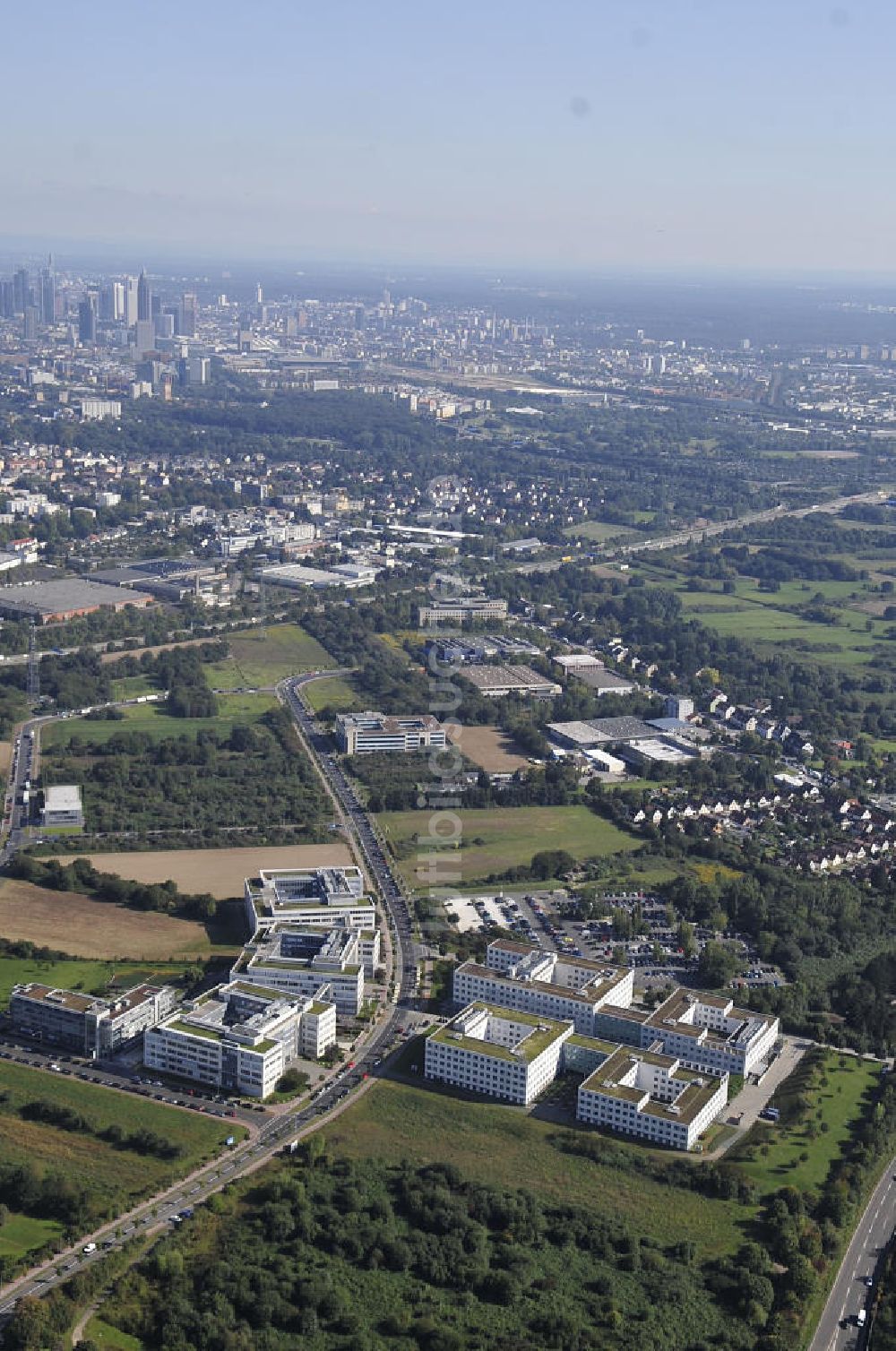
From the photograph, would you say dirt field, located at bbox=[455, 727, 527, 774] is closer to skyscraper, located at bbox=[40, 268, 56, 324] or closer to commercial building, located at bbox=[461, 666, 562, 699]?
commercial building, located at bbox=[461, 666, 562, 699]

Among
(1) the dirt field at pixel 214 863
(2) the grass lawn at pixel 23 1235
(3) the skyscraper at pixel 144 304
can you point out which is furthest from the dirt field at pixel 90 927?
(3) the skyscraper at pixel 144 304

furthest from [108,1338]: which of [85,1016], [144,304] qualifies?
[144,304]

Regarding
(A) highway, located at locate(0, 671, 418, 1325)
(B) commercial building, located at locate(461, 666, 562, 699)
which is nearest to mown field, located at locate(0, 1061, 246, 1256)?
(A) highway, located at locate(0, 671, 418, 1325)

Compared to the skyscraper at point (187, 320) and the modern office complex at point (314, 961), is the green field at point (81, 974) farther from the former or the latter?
the skyscraper at point (187, 320)

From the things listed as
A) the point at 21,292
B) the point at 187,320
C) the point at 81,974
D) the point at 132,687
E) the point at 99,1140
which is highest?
the point at 21,292

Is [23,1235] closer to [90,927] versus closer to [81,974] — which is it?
[81,974]

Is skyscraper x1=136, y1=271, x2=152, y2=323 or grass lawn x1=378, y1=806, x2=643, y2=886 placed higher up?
skyscraper x1=136, y1=271, x2=152, y2=323
